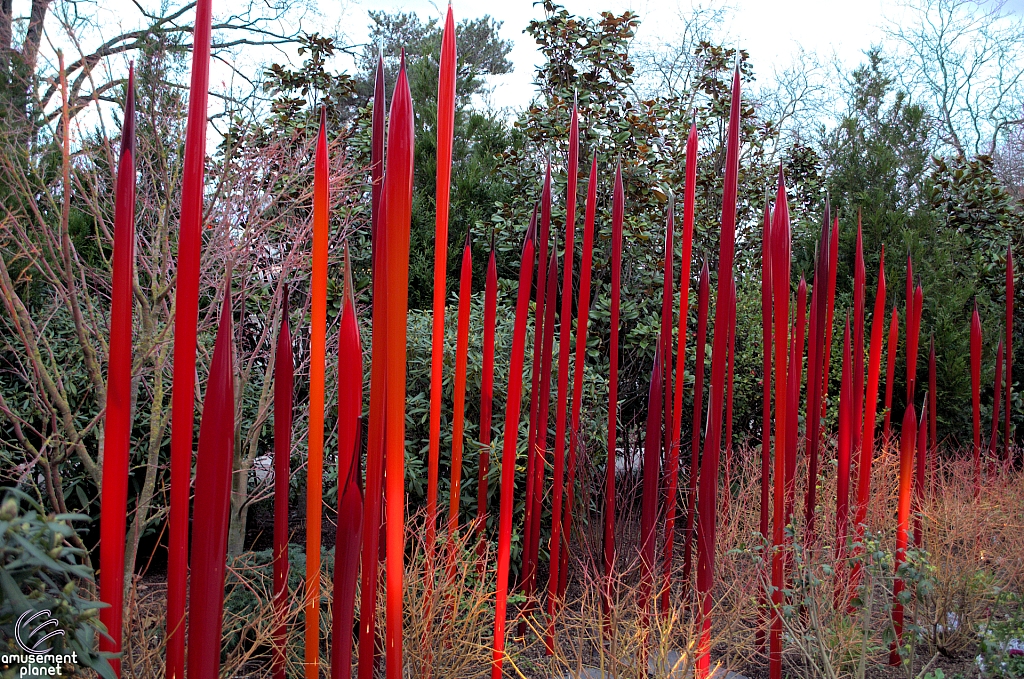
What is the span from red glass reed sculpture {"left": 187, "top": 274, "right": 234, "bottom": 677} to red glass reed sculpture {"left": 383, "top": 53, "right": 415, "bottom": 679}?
0.20 metres

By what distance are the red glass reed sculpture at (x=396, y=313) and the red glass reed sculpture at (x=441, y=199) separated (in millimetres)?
193

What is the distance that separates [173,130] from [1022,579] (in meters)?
4.04

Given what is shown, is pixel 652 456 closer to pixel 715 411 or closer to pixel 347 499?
pixel 715 411

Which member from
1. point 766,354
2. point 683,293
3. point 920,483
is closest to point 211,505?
point 683,293

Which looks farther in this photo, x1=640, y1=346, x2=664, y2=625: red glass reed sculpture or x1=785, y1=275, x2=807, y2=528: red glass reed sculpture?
x1=785, y1=275, x2=807, y2=528: red glass reed sculpture

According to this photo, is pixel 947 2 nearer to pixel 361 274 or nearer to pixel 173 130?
pixel 361 274

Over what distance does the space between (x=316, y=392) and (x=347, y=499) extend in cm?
19

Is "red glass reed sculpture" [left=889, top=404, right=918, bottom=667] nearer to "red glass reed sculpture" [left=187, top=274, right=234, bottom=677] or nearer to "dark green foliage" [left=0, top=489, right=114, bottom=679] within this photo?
"red glass reed sculpture" [left=187, top=274, right=234, bottom=677]

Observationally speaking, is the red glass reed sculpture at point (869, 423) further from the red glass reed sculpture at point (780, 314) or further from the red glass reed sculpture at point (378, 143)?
the red glass reed sculpture at point (378, 143)

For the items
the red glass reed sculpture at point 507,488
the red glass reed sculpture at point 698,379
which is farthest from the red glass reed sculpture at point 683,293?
the red glass reed sculpture at point 507,488

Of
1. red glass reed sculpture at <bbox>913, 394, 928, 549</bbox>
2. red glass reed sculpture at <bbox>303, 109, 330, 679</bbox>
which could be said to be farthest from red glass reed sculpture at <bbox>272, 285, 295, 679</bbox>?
red glass reed sculpture at <bbox>913, 394, 928, 549</bbox>

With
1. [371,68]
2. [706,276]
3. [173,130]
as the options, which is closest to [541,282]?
[706,276]

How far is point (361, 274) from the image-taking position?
5422 mm

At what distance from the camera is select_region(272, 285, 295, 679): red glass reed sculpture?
38.9 inches
